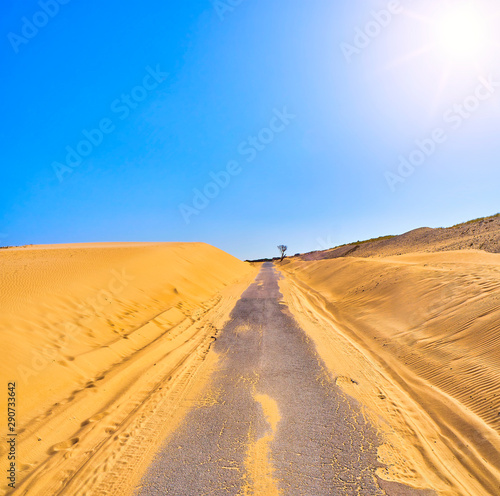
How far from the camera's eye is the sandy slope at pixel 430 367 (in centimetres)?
358

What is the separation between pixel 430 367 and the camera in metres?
6.23

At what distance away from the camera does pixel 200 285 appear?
19.0 m

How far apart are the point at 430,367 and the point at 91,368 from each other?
8.12 metres

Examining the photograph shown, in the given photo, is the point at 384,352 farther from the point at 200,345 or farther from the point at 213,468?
the point at 213,468

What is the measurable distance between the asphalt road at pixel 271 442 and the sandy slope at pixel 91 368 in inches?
21.4

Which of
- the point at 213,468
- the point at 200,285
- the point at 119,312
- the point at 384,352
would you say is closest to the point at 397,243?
the point at 200,285

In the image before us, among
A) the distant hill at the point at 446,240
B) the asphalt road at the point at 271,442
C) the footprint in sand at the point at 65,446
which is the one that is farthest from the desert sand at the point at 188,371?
the distant hill at the point at 446,240

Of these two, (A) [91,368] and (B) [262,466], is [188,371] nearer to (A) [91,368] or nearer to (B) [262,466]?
(A) [91,368]

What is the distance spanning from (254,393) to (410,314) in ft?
23.3

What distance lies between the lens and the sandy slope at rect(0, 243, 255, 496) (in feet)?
12.1
